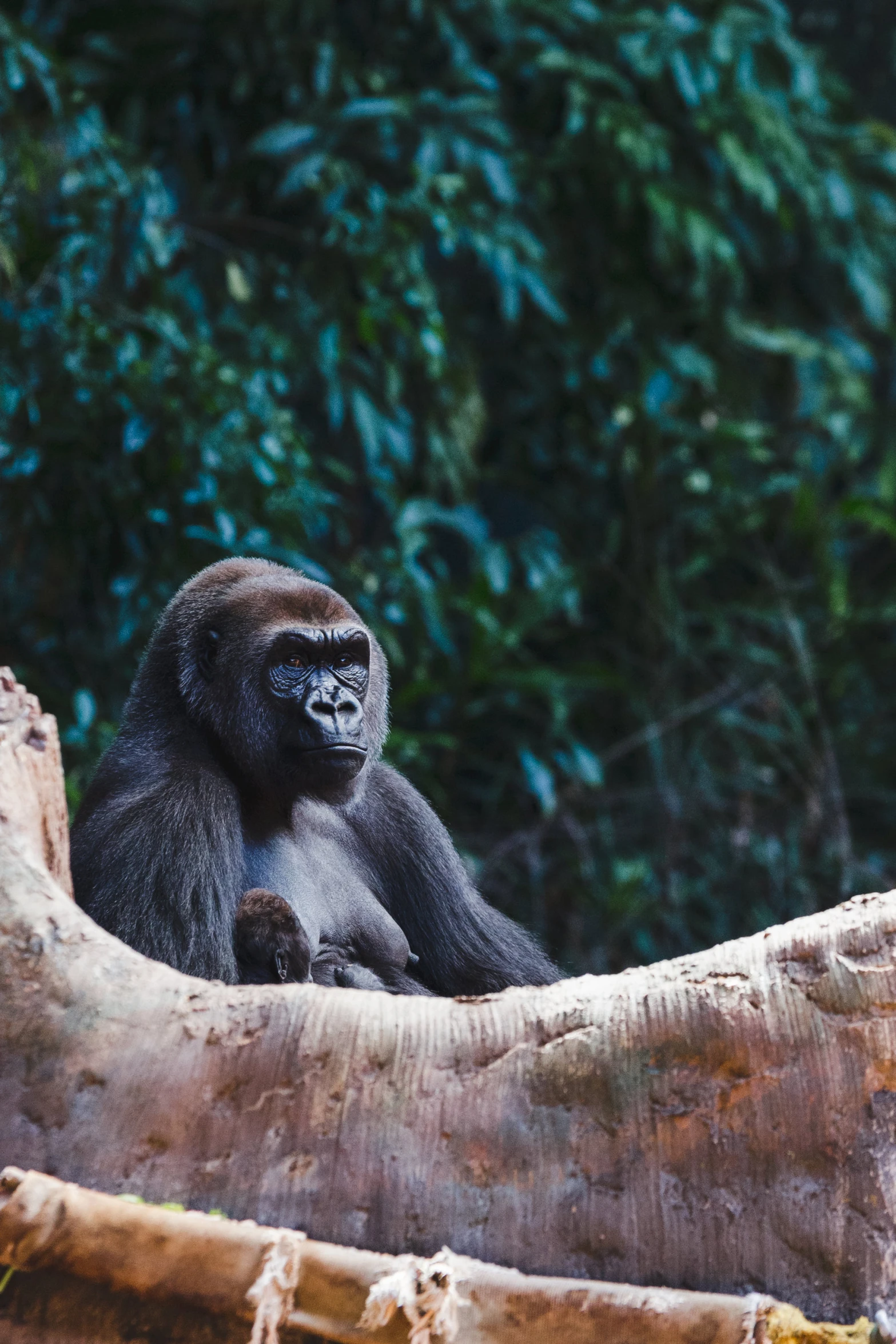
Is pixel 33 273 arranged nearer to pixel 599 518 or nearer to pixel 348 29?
pixel 348 29

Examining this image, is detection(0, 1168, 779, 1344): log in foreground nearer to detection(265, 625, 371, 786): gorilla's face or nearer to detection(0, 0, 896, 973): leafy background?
detection(265, 625, 371, 786): gorilla's face

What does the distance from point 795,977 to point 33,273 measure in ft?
11.0

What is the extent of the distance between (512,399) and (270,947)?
14.5 feet

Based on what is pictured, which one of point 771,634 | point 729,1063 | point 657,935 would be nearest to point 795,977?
point 729,1063

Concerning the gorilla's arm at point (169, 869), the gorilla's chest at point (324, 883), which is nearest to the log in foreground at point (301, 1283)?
the gorilla's arm at point (169, 869)

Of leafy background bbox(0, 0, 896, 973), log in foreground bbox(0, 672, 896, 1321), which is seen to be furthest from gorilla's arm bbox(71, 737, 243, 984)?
leafy background bbox(0, 0, 896, 973)

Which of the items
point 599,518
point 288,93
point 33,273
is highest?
point 288,93

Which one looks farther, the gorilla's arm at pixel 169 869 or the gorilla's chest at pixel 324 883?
the gorilla's chest at pixel 324 883

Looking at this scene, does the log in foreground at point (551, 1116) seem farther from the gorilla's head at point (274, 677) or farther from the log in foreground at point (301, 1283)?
the gorilla's head at point (274, 677)

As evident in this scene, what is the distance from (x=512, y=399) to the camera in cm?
638

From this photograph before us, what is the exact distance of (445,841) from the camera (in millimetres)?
2795

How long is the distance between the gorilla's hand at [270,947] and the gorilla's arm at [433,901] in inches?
17.9

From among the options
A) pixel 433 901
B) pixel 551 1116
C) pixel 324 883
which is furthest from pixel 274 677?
pixel 551 1116

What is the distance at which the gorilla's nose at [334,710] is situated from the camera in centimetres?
246
